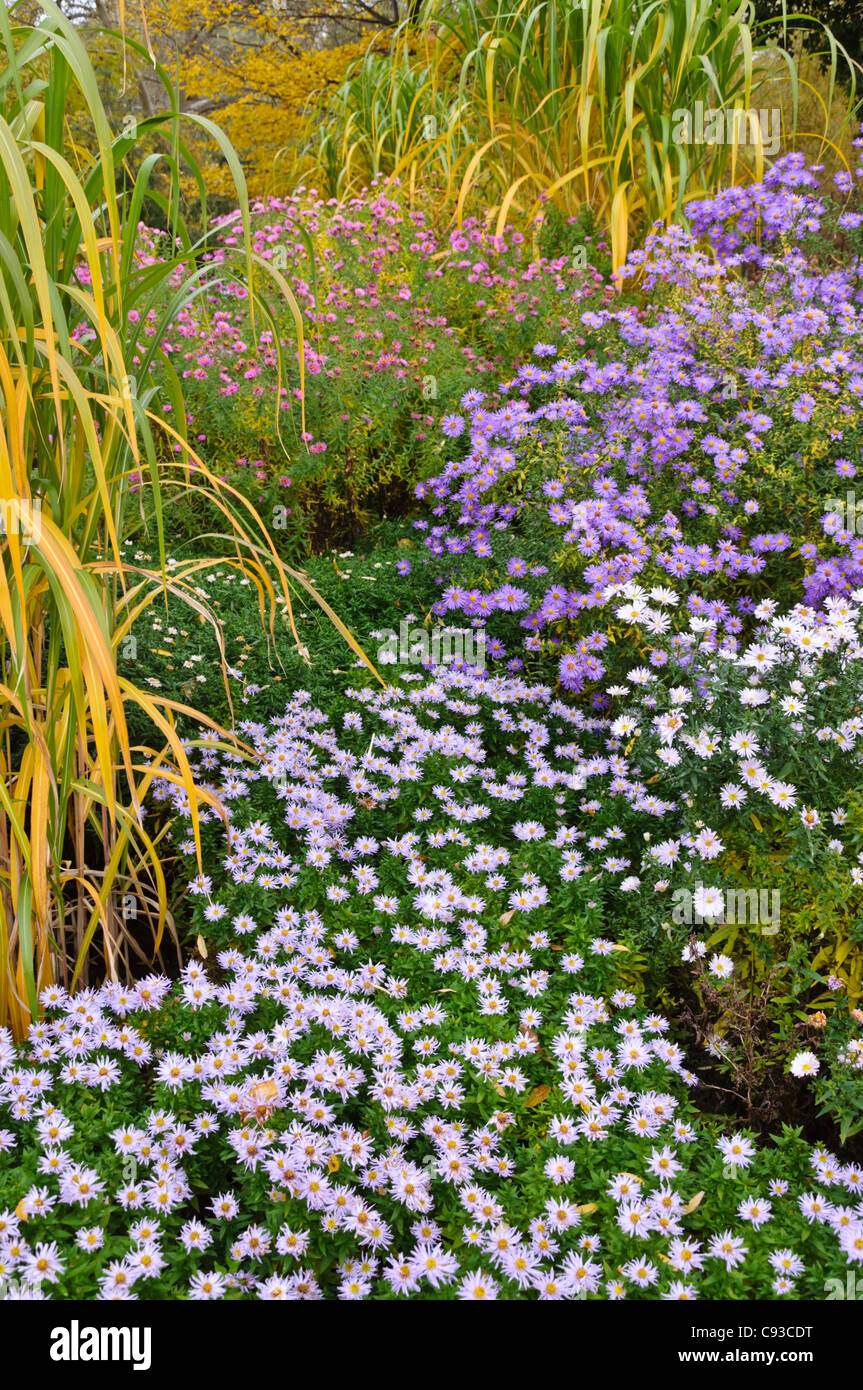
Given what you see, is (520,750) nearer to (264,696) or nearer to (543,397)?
(264,696)

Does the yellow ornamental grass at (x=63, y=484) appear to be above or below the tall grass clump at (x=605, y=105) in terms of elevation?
below

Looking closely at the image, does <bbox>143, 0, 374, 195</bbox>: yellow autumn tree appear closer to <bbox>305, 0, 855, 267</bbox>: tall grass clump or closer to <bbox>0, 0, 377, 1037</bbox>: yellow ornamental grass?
<bbox>305, 0, 855, 267</bbox>: tall grass clump

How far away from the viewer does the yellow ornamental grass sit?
138 centimetres

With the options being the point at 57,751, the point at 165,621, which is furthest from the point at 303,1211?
the point at 165,621

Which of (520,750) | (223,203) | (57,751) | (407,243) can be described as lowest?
(520,750)

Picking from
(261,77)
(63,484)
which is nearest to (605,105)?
(63,484)

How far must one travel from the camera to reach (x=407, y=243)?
4590 mm

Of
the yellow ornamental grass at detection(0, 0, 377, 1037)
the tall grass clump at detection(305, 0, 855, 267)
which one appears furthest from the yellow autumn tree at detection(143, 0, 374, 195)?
the yellow ornamental grass at detection(0, 0, 377, 1037)

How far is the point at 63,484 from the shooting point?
1714 millimetres

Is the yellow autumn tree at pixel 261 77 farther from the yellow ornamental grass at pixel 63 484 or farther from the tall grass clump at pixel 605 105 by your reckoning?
the yellow ornamental grass at pixel 63 484

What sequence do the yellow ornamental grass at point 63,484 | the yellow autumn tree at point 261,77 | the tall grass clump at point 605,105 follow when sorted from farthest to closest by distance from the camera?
the yellow autumn tree at point 261,77 → the tall grass clump at point 605,105 → the yellow ornamental grass at point 63,484

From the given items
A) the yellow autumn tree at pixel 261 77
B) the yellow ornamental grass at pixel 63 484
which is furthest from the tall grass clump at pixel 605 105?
the yellow autumn tree at pixel 261 77

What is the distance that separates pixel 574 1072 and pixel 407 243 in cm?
407

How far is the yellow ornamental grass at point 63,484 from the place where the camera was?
4.53ft
